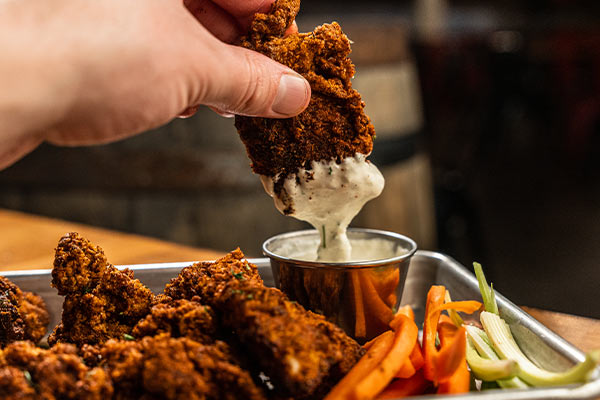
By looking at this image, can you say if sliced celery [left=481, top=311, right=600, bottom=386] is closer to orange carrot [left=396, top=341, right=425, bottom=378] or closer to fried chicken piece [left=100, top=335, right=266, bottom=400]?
orange carrot [left=396, top=341, right=425, bottom=378]

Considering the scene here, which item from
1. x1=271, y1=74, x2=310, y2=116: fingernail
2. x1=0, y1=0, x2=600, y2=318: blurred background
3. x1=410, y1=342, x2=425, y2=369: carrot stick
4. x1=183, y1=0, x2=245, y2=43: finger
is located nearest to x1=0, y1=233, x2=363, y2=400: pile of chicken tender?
x1=410, y1=342, x2=425, y2=369: carrot stick

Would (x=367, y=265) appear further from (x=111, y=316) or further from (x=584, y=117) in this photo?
(x=584, y=117)

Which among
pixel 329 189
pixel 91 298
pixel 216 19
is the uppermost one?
pixel 216 19

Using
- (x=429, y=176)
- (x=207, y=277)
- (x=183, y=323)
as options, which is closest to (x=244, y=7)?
(x=207, y=277)

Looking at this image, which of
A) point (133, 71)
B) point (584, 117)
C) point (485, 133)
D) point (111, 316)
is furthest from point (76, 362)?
Result: point (584, 117)

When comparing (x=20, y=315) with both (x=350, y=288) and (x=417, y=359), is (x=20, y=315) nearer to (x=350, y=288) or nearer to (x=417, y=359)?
(x=350, y=288)

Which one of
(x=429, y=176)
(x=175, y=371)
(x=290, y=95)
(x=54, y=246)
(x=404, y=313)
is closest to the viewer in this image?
(x=175, y=371)

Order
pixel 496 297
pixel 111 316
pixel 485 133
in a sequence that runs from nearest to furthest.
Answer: pixel 111 316 → pixel 496 297 → pixel 485 133
